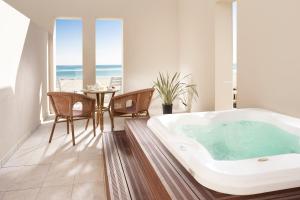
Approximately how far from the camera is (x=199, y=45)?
4.59 m

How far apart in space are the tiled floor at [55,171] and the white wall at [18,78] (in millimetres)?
220

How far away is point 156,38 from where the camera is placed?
18.6ft

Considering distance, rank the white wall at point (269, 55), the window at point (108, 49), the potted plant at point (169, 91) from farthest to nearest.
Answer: the window at point (108, 49), the potted plant at point (169, 91), the white wall at point (269, 55)

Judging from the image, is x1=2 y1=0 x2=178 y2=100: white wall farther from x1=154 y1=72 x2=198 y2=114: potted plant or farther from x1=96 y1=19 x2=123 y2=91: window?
x1=96 y1=19 x2=123 y2=91: window

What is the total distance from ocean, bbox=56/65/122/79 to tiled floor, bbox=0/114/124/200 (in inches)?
441

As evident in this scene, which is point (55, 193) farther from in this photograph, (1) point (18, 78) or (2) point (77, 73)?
(2) point (77, 73)

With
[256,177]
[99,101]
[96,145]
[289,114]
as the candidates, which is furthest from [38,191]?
[289,114]

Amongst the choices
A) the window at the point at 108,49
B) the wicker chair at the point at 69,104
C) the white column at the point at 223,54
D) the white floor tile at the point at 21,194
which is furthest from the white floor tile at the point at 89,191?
the window at the point at 108,49

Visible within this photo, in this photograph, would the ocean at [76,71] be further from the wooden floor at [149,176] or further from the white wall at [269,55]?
the wooden floor at [149,176]

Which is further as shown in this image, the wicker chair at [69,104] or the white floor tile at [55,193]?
the wicker chair at [69,104]

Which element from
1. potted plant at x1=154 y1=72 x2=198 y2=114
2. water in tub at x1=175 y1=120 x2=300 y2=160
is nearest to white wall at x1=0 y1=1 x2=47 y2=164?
water in tub at x1=175 y1=120 x2=300 y2=160

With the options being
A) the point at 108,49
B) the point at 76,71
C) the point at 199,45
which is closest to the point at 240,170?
the point at 199,45

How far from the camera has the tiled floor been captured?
6.52ft

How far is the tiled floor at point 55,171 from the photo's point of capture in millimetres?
1988
